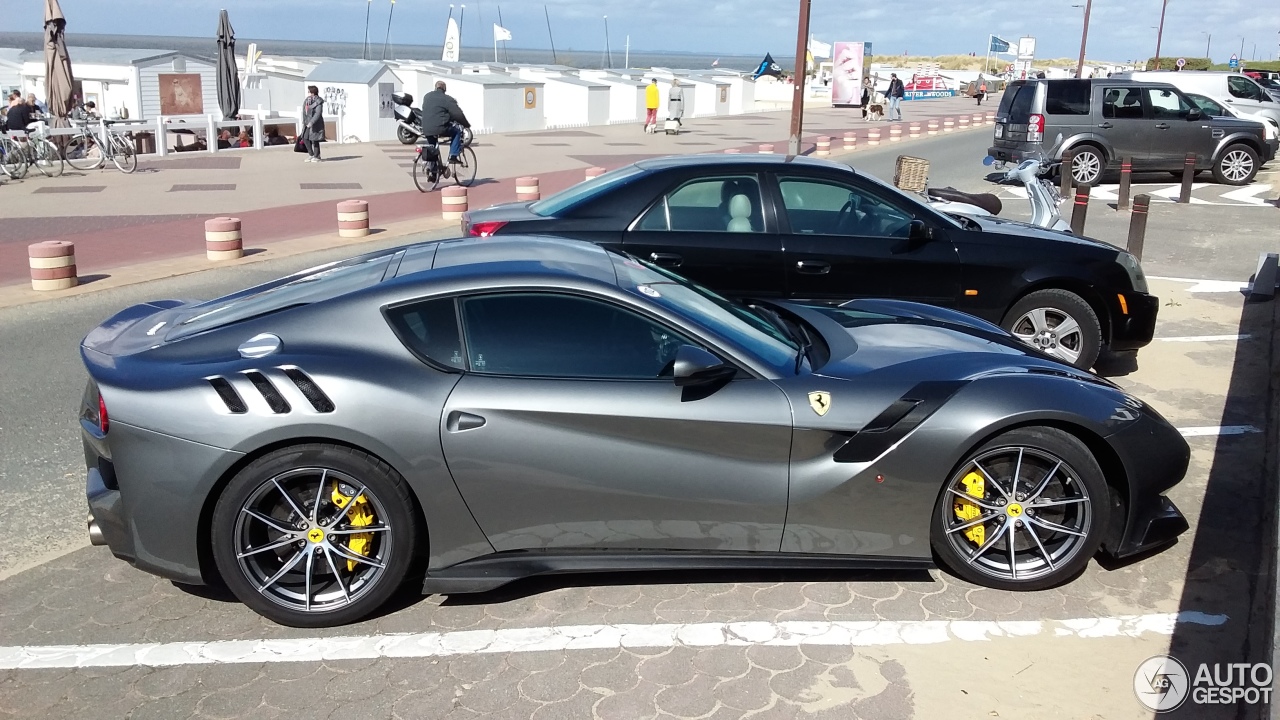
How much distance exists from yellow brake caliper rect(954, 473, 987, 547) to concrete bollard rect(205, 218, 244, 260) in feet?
32.6

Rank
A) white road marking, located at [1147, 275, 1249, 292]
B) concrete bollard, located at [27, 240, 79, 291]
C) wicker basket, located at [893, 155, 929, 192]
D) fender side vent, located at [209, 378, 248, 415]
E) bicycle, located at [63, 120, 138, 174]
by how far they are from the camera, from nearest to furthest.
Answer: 1. fender side vent, located at [209, 378, 248, 415]
2. concrete bollard, located at [27, 240, 79, 291]
3. white road marking, located at [1147, 275, 1249, 292]
4. wicker basket, located at [893, 155, 929, 192]
5. bicycle, located at [63, 120, 138, 174]

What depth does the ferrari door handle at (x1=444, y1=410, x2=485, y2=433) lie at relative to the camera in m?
4.00

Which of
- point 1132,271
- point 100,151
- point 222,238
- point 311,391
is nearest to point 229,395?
point 311,391

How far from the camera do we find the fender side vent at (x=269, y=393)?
3941 mm

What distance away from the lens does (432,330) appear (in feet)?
13.6

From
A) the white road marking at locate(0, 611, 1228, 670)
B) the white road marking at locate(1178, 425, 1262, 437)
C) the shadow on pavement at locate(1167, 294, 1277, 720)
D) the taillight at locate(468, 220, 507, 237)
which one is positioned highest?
the taillight at locate(468, 220, 507, 237)

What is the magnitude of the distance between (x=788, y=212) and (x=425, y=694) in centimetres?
441

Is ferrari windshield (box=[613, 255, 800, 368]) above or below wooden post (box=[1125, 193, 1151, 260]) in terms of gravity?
above

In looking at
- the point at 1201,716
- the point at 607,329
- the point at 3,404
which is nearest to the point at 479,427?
the point at 607,329

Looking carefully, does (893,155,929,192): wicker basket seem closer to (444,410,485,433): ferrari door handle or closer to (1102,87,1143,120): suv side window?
(1102,87,1143,120): suv side window

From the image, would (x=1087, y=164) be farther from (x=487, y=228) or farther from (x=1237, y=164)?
(x=487, y=228)

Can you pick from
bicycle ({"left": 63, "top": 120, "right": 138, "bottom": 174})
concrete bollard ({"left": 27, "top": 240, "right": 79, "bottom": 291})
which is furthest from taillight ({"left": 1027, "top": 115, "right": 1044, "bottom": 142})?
bicycle ({"left": 63, "top": 120, "right": 138, "bottom": 174})

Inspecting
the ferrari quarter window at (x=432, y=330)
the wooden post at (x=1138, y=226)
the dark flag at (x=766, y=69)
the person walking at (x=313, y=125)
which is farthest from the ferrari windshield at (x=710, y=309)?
the dark flag at (x=766, y=69)

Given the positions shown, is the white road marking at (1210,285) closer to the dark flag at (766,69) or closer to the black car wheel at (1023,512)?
the black car wheel at (1023,512)
